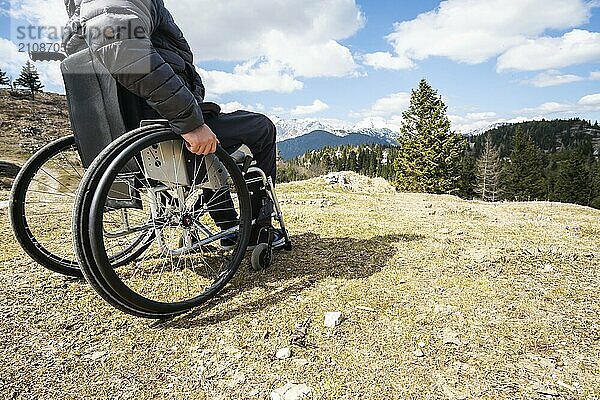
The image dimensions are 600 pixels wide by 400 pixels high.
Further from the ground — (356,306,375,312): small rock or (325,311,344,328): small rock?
(356,306,375,312): small rock

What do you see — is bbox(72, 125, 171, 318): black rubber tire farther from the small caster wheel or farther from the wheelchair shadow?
the small caster wheel

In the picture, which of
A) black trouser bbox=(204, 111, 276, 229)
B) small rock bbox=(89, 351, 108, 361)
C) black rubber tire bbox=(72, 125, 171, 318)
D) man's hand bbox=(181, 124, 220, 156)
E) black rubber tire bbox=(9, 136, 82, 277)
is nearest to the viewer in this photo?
black rubber tire bbox=(72, 125, 171, 318)

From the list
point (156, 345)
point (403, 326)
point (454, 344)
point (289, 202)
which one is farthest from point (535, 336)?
point (289, 202)

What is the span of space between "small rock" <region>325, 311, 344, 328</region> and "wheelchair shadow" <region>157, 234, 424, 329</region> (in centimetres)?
44

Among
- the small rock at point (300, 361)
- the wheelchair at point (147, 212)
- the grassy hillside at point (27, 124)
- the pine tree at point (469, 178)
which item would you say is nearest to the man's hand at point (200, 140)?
the wheelchair at point (147, 212)

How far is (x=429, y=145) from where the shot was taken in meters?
38.3

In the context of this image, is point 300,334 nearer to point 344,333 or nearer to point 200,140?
point 344,333

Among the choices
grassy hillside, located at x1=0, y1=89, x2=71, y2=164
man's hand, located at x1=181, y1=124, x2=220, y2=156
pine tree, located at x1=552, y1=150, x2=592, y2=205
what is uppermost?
grassy hillside, located at x1=0, y1=89, x2=71, y2=164

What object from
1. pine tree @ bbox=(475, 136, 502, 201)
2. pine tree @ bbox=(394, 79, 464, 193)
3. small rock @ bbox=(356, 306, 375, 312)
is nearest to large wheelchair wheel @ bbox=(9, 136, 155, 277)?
small rock @ bbox=(356, 306, 375, 312)

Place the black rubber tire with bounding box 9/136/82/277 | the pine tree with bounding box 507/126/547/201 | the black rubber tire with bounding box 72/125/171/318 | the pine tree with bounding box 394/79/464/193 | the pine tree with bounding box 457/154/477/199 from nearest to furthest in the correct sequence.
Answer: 1. the black rubber tire with bounding box 72/125/171/318
2. the black rubber tire with bounding box 9/136/82/277
3. the pine tree with bounding box 394/79/464/193
4. the pine tree with bounding box 507/126/547/201
5. the pine tree with bounding box 457/154/477/199

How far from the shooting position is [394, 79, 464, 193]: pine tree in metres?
38.0

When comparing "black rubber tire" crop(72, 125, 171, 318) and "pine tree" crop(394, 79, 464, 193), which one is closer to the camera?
"black rubber tire" crop(72, 125, 171, 318)

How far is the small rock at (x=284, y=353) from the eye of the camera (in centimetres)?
243

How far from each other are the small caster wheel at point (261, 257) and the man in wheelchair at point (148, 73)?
920 millimetres
